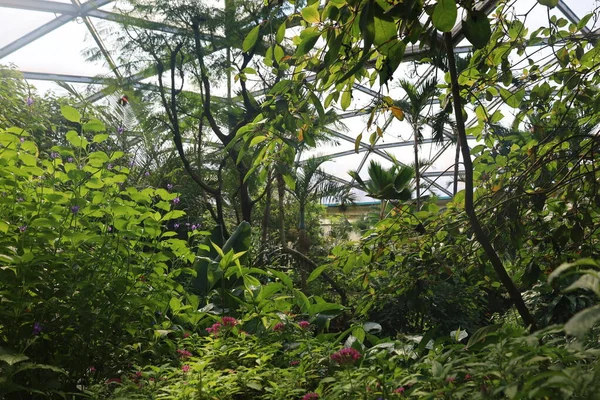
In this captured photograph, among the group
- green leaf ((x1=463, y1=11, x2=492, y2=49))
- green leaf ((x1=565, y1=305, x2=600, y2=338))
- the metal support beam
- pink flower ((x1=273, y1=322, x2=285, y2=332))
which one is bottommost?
green leaf ((x1=565, y1=305, x2=600, y2=338))

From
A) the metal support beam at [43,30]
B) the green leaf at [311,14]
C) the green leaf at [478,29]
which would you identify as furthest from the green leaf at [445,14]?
the metal support beam at [43,30]

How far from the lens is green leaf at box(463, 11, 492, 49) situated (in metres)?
0.75

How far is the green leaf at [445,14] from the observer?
64 centimetres

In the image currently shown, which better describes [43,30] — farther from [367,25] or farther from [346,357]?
[367,25]

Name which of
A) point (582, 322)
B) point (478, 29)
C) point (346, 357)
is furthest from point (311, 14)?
point (346, 357)

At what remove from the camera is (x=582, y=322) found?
0.48 meters

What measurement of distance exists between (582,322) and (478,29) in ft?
1.58

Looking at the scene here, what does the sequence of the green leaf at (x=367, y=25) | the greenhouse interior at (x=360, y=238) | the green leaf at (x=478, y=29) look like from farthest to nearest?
the greenhouse interior at (x=360, y=238), the green leaf at (x=478, y=29), the green leaf at (x=367, y=25)

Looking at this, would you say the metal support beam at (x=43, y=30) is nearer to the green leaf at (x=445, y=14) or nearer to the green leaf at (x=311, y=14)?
the green leaf at (x=311, y=14)

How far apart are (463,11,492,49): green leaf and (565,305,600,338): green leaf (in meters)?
0.43

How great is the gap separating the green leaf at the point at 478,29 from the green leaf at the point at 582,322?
435mm

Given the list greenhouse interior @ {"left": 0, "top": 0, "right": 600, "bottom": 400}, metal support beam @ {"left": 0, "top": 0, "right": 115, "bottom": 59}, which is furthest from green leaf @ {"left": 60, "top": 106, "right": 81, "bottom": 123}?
metal support beam @ {"left": 0, "top": 0, "right": 115, "bottom": 59}

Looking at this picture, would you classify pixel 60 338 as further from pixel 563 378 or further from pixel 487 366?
pixel 563 378

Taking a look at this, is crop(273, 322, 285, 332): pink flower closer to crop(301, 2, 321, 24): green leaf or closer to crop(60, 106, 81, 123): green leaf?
crop(60, 106, 81, 123): green leaf
